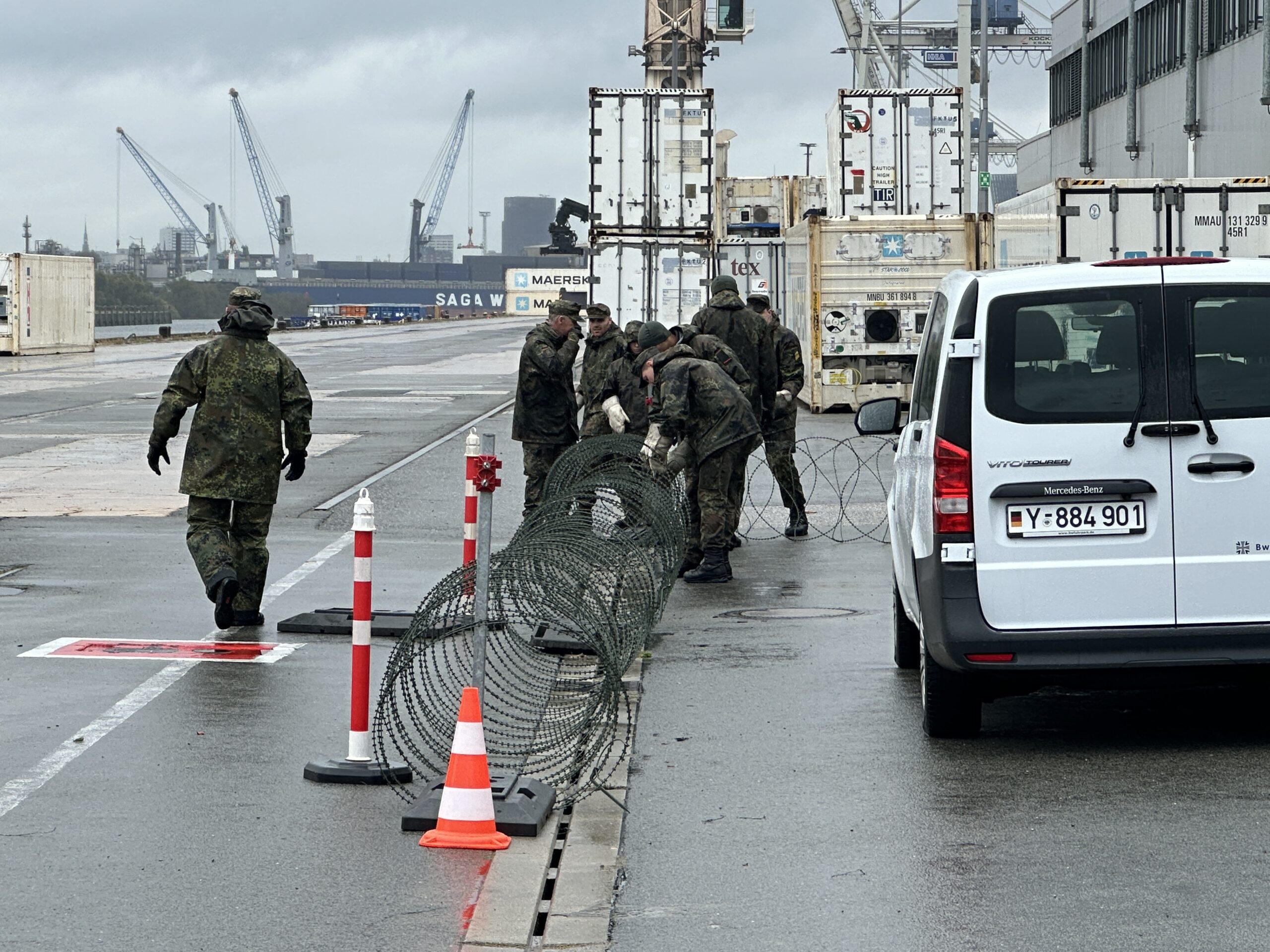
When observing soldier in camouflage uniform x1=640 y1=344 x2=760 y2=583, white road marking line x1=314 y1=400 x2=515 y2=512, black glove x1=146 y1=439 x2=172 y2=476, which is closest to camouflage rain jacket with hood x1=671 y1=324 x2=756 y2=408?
soldier in camouflage uniform x1=640 y1=344 x2=760 y2=583

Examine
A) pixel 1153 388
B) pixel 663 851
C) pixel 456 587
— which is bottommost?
pixel 663 851

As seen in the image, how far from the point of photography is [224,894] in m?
5.93

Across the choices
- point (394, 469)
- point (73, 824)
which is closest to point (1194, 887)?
point (73, 824)

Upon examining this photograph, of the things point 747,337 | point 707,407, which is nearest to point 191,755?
point 707,407

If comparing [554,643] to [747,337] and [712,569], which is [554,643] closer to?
[712,569]

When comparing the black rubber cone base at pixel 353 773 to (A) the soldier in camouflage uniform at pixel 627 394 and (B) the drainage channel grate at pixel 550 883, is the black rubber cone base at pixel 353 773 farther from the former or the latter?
(A) the soldier in camouflage uniform at pixel 627 394

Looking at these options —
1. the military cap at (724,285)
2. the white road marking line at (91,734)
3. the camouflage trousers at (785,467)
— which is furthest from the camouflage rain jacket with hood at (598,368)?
the white road marking line at (91,734)

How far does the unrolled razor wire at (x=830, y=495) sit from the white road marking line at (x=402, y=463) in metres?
3.83

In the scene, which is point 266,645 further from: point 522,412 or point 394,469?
point 394,469

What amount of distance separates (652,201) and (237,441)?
2156 cm

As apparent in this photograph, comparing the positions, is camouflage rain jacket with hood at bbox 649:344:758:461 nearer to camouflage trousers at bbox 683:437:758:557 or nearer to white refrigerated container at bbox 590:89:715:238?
camouflage trousers at bbox 683:437:758:557

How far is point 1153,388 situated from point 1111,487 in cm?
42

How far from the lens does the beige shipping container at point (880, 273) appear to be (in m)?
28.1

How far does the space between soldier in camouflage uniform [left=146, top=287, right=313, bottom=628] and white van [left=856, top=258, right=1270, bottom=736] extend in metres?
4.67
